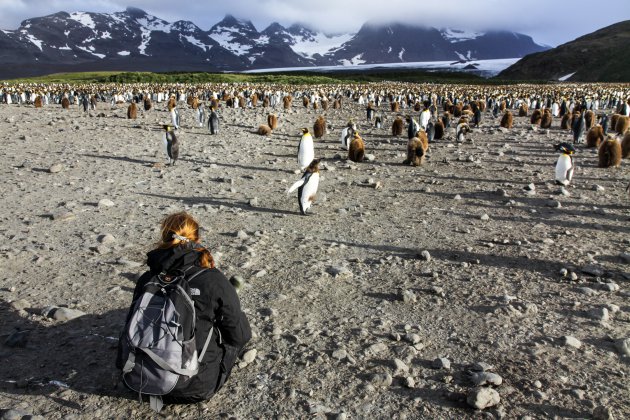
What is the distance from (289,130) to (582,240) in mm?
12719

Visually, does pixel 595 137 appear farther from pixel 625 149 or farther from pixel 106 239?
pixel 106 239

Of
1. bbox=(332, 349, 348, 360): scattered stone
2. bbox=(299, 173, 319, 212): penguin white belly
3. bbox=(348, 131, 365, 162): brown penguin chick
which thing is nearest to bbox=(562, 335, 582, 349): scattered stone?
bbox=(332, 349, 348, 360): scattered stone

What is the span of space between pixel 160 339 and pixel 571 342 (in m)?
3.00

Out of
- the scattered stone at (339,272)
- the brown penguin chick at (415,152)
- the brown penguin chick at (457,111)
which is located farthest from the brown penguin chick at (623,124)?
the scattered stone at (339,272)

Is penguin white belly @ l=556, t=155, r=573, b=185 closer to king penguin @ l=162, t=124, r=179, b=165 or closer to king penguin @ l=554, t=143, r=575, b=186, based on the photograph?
king penguin @ l=554, t=143, r=575, b=186

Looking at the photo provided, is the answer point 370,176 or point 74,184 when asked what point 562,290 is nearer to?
point 370,176

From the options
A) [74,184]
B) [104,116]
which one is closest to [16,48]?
[104,116]

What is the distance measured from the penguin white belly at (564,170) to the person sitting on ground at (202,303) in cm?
802

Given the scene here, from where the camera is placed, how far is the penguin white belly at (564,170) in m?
9.00

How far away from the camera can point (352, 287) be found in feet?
15.7

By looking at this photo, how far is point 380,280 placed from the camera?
4953mm

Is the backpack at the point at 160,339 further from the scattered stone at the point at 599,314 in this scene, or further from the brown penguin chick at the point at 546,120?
the brown penguin chick at the point at 546,120

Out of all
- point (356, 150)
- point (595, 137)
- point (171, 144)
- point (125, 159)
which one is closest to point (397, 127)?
point (356, 150)

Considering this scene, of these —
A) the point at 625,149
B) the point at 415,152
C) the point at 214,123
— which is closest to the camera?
the point at 415,152
